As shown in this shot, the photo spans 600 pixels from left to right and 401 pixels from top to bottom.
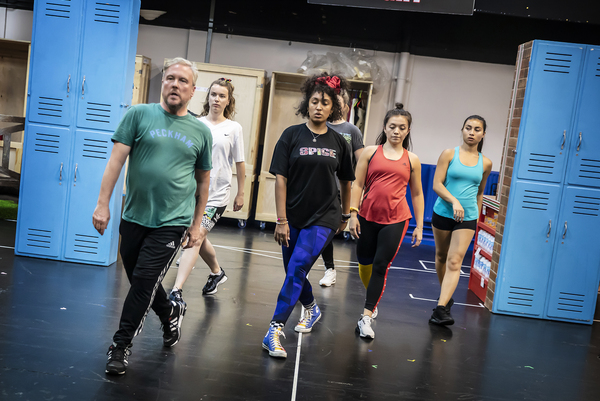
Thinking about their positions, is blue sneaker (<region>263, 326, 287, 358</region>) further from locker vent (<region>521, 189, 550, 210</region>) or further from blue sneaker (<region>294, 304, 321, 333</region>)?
locker vent (<region>521, 189, 550, 210</region>)

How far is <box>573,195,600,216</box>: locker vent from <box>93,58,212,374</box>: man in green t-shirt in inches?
135

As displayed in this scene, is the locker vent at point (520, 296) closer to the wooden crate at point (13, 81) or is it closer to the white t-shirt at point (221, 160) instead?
the white t-shirt at point (221, 160)

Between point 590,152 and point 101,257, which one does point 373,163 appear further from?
point 101,257

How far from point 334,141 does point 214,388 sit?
5.07 ft

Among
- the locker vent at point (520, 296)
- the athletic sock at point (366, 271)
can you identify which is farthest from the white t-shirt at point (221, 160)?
the locker vent at point (520, 296)

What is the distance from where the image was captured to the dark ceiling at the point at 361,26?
8406mm

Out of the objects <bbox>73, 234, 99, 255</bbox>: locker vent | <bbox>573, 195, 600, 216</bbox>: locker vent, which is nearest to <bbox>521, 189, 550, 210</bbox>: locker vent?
<bbox>573, 195, 600, 216</bbox>: locker vent

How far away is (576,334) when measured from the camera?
447cm

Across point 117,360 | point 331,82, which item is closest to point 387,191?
point 331,82

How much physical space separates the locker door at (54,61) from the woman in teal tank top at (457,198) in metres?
3.17

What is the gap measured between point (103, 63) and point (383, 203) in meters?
2.73

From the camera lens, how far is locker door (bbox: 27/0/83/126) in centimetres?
465

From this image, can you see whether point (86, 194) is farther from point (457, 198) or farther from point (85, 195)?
point (457, 198)

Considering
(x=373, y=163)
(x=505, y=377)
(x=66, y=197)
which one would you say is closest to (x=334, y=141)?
(x=373, y=163)
